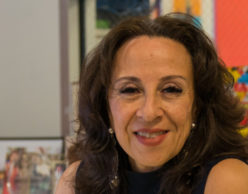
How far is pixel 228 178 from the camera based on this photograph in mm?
862

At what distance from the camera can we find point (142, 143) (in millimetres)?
967

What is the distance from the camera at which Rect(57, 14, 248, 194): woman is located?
0.94 m

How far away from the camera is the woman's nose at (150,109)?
911 mm

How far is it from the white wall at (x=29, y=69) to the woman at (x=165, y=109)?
961mm

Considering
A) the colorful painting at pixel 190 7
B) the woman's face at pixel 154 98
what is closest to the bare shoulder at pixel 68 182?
Result: the woman's face at pixel 154 98

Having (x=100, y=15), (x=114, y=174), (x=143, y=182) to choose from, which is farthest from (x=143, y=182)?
(x=100, y=15)

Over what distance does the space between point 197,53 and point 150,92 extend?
0.73 ft

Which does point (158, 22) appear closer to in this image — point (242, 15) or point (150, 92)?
point (150, 92)

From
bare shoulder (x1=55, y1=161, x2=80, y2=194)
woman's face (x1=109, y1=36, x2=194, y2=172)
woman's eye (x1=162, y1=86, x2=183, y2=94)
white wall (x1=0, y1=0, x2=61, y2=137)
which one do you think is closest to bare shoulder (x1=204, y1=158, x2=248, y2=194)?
woman's face (x1=109, y1=36, x2=194, y2=172)

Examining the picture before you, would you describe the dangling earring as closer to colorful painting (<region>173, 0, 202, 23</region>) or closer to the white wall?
colorful painting (<region>173, 0, 202, 23</region>)

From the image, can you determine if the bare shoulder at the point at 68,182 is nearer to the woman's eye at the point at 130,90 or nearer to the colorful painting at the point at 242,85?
the woman's eye at the point at 130,90

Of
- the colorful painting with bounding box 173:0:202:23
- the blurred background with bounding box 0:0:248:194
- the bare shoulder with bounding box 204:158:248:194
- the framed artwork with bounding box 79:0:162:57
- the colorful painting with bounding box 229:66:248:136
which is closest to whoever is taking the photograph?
the bare shoulder with bounding box 204:158:248:194

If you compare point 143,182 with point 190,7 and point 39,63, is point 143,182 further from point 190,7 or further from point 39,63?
point 39,63

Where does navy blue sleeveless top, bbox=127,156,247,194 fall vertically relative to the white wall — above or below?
below
